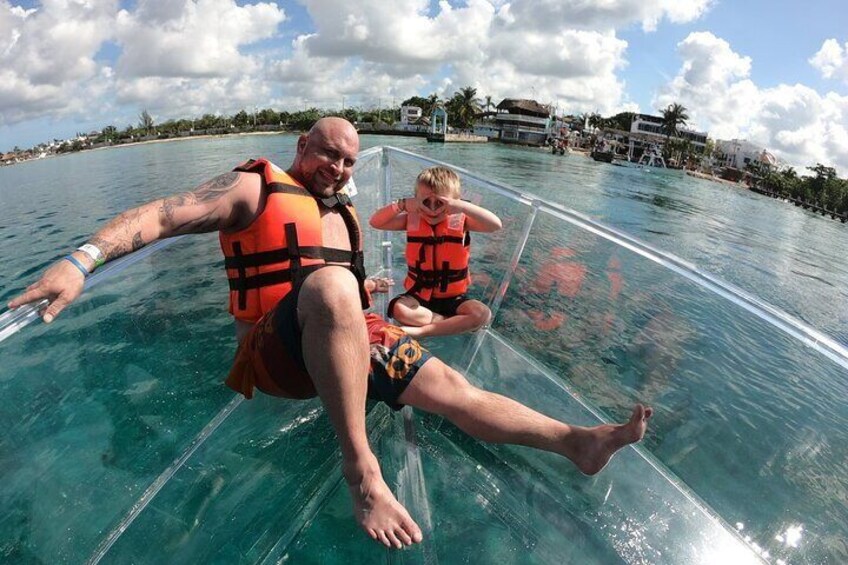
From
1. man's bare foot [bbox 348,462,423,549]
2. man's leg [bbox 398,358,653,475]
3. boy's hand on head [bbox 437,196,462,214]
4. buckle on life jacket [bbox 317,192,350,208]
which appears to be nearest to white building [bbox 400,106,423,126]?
boy's hand on head [bbox 437,196,462,214]

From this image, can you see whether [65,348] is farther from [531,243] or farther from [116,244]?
[531,243]

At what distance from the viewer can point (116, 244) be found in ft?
4.58

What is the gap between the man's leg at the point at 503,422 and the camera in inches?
63.3

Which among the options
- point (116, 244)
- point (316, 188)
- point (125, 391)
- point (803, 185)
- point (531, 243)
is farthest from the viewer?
point (803, 185)

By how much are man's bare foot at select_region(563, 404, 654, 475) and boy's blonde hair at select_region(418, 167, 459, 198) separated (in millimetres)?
1403

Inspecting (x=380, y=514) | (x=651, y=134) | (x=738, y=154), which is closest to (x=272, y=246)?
(x=380, y=514)

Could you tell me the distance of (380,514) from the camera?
4.35 feet

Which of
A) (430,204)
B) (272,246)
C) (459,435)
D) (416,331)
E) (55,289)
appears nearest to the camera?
(55,289)

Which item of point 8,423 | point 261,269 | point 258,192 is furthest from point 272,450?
point 258,192

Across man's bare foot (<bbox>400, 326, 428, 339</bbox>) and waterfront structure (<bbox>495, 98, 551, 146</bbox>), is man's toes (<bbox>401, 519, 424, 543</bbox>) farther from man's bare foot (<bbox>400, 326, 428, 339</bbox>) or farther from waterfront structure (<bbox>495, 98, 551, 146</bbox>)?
waterfront structure (<bbox>495, 98, 551, 146</bbox>)

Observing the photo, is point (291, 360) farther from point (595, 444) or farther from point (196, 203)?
point (595, 444)

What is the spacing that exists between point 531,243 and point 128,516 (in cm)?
235

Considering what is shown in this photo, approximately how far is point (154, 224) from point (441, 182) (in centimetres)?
148

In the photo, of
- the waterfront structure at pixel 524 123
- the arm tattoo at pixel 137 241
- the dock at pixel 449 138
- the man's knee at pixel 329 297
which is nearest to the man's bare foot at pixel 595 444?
the man's knee at pixel 329 297
